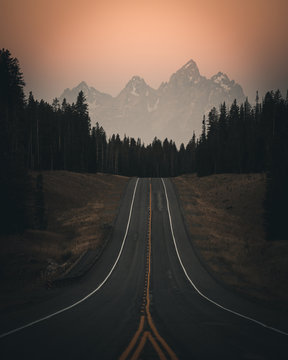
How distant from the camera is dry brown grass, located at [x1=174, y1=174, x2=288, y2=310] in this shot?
75.9 ft

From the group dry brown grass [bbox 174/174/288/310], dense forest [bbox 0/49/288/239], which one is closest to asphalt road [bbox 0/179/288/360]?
dry brown grass [bbox 174/174/288/310]

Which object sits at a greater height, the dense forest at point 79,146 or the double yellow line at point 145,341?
the dense forest at point 79,146

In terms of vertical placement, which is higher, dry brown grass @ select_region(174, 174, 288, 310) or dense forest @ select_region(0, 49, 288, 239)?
dense forest @ select_region(0, 49, 288, 239)

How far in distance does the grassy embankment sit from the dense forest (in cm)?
413

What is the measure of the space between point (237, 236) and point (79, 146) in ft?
193

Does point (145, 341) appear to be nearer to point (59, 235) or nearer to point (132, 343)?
point (132, 343)

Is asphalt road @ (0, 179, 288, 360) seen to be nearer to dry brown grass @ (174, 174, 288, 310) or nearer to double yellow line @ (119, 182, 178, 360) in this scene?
double yellow line @ (119, 182, 178, 360)

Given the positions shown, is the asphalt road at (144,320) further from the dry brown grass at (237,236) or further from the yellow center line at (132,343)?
the dry brown grass at (237,236)

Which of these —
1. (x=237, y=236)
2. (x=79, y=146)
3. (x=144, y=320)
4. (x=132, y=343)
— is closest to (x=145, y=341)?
(x=132, y=343)

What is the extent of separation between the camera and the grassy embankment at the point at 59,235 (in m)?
22.3

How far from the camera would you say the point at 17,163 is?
31734 millimetres

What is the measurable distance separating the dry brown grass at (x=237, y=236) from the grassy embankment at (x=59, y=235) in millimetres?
12718

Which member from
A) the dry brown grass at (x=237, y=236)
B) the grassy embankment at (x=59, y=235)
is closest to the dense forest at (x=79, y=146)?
the grassy embankment at (x=59, y=235)

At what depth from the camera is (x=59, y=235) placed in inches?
1476
